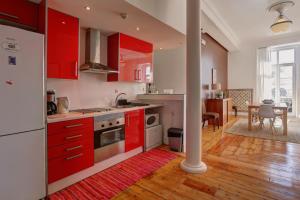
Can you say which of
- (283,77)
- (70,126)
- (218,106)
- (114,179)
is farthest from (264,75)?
(70,126)

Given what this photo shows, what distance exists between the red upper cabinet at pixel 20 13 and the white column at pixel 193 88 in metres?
1.97

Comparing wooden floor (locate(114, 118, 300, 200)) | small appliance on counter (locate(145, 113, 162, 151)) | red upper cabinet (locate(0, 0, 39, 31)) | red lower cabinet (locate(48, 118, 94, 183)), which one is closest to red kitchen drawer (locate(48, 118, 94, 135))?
red lower cabinet (locate(48, 118, 94, 183))

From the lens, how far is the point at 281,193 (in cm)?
192

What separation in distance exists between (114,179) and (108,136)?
1.98 ft

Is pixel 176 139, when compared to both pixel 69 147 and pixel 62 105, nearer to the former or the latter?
pixel 69 147

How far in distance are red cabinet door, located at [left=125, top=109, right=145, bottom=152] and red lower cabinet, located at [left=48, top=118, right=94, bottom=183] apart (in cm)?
67

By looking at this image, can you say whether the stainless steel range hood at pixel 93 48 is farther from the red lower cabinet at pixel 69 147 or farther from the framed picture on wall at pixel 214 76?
the framed picture on wall at pixel 214 76

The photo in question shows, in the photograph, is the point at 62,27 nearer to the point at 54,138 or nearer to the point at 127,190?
the point at 54,138

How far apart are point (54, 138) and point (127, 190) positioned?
3.38 ft

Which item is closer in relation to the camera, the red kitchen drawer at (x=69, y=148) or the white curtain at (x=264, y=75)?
the red kitchen drawer at (x=69, y=148)

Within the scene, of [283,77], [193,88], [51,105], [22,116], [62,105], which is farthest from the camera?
[283,77]

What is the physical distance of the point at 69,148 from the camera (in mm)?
2029

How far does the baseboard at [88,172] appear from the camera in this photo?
1.98m

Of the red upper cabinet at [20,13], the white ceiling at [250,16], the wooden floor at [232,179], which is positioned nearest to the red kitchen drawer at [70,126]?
the wooden floor at [232,179]
